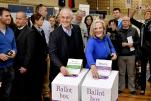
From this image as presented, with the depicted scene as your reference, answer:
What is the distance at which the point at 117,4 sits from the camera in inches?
443

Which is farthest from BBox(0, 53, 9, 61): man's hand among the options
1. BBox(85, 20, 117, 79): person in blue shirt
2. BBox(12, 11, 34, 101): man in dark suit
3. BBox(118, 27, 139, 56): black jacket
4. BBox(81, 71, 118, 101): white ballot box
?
BBox(118, 27, 139, 56): black jacket

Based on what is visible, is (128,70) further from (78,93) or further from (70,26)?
(78,93)

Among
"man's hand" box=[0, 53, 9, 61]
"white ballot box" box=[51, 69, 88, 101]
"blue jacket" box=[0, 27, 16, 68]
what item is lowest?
"white ballot box" box=[51, 69, 88, 101]

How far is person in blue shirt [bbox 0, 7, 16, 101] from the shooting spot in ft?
11.9

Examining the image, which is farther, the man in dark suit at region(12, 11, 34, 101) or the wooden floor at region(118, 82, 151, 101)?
the wooden floor at region(118, 82, 151, 101)

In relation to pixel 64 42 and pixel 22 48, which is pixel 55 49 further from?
pixel 22 48

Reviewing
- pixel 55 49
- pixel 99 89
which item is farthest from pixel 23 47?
pixel 99 89

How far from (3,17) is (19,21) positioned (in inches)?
17.0

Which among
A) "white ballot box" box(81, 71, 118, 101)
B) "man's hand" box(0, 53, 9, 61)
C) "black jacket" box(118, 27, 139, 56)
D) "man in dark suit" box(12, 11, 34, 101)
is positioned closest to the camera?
"white ballot box" box(81, 71, 118, 101)

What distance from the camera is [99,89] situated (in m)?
2.49

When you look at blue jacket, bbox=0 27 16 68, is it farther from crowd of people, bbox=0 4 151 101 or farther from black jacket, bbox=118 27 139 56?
black jacket, bbox=118 27 139 56

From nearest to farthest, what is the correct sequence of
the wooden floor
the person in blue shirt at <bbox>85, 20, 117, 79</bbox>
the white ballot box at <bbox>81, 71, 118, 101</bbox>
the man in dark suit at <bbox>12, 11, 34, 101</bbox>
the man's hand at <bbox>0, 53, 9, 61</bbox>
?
1. the white ballot box at <bbox>81, 71, 118, 101</bbox>
2. the person in blue shirt at <bbox>85, 20, 117, 79</bbox>
3. the man's hand at <bbox>0, 53, 9, 61</bbox>
4. the man in dark suit at <bbox>12, 11, 34, 101</bbox>
5. the wooden floor

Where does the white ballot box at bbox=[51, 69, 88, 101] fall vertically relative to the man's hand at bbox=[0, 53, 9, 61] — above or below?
below

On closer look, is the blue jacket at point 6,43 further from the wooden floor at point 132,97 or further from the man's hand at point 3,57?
the wooden floor at point 132,97
